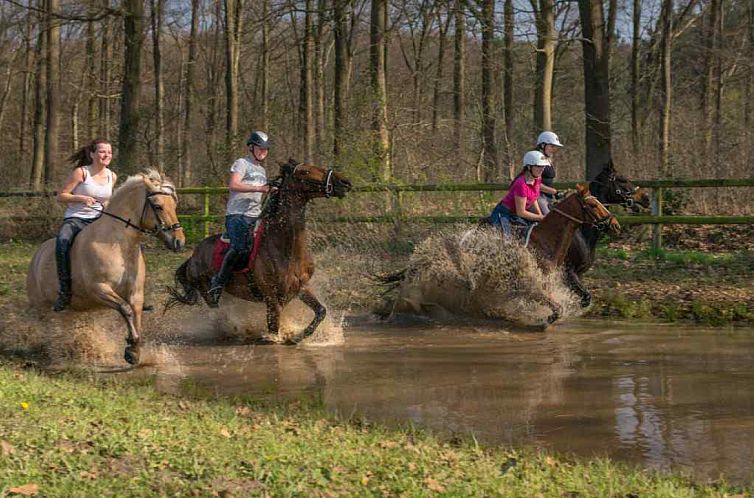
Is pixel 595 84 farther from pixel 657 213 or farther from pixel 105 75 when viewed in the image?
pixel 105 75

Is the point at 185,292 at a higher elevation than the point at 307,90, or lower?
lower

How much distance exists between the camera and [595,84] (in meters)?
19.7

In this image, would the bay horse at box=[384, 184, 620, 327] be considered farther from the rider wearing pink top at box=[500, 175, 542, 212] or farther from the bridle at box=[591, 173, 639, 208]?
the bridle at box=[591, 173, 639, 208]

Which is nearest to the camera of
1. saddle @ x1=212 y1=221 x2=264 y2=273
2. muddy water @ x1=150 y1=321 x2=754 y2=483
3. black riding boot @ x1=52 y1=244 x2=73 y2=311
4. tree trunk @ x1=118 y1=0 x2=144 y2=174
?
muddy water @ x1=150 y1=321 x2=754 y2=483

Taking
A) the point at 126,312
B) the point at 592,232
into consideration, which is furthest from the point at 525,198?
the point at 126,312

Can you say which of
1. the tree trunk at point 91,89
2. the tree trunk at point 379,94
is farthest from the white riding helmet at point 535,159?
the tree trunk at point 91,89

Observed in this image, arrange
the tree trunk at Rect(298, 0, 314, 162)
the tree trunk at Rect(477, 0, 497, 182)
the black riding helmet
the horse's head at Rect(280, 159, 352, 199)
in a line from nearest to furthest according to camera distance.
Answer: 1. the horse's head at Rect(280, 159, 352, 199)
2. the black riding helmet
3. the tree trunk at Rect(477, 0, 497, 182)
4. the tree trunk at Rect(298, 0, 314, 162)

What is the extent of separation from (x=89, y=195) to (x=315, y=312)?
284 centimetres

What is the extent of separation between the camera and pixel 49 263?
10.6m

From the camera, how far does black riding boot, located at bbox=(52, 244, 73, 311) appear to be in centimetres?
1027

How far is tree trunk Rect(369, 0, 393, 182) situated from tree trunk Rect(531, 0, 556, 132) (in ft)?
11.2

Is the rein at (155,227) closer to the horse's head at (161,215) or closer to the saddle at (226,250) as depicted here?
the horse's head at (161,215)

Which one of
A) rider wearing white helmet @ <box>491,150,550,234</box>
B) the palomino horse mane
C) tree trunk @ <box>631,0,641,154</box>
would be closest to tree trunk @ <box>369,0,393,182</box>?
rider wearing white helmet @ <box>491,150,550,234</box>

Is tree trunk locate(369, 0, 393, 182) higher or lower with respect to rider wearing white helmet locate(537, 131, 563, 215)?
higher
